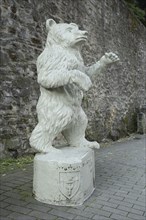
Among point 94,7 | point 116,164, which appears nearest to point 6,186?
point 116,164

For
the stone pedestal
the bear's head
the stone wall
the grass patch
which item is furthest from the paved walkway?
the bear's head

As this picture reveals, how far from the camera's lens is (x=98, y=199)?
3.35 metres

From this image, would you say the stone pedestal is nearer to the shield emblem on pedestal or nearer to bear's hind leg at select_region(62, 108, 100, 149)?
the shield emblem on pedestal

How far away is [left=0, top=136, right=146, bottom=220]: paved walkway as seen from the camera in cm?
287

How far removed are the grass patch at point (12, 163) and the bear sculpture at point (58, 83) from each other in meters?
1.60

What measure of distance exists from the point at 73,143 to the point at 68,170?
684mm

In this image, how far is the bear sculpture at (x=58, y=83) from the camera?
3143 millimetres

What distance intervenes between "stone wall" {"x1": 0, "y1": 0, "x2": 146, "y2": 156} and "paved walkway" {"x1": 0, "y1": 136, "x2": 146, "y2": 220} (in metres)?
1.34

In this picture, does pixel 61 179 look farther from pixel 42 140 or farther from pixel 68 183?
pixel 42 140

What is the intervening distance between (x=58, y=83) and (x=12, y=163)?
253 centimetres

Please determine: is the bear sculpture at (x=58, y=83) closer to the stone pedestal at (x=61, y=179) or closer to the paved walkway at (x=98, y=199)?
the stone pedestal at (x=61, y=179)

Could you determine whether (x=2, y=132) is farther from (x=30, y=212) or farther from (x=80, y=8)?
(x=80, y=8)

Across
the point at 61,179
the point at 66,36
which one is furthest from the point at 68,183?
the point at 66,36

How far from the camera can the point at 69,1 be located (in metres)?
7.36
